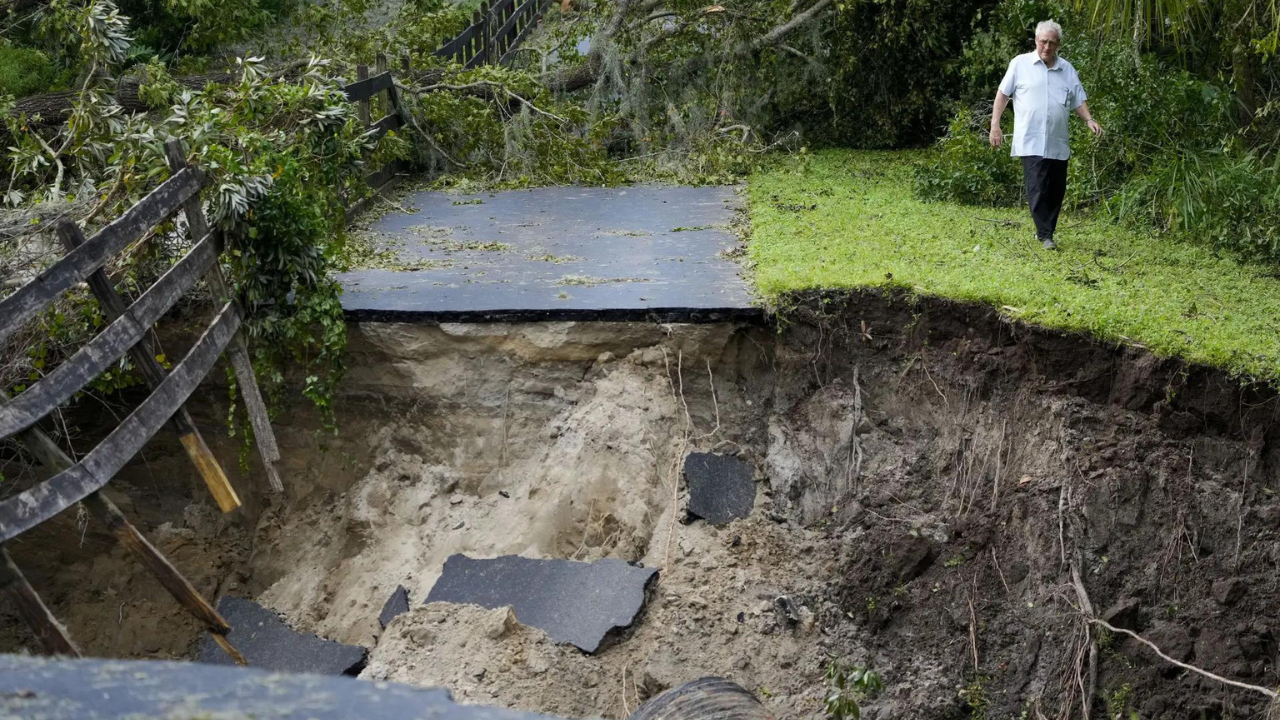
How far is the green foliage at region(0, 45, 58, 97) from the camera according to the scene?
11148 millimetres

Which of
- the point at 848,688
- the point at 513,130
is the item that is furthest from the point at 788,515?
the point at 513,130

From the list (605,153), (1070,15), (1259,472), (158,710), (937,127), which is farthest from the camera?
(937,127)

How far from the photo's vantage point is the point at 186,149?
652 centimetres

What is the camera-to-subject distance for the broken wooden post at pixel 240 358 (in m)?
6.14

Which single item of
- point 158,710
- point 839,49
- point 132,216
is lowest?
point 839,49

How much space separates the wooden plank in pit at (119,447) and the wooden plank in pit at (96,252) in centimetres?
63

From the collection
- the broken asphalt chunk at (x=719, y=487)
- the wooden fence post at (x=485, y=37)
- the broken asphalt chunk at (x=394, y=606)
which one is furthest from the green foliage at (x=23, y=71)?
the broken asphalt chunk at (x=719, y=487)

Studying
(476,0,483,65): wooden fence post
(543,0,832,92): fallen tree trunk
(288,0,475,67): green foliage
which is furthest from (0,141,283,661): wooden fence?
(476,0,483,65): wooden fence post

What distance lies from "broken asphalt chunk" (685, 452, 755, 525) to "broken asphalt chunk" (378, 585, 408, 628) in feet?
5.26

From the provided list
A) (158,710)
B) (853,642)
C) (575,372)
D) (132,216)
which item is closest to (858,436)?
(853,642)

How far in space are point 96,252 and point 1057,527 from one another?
4.69 m

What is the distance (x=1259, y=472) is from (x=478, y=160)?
807 centimetres

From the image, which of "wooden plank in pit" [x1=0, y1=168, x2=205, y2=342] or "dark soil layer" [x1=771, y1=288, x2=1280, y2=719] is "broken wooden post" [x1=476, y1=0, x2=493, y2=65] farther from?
"dark soil layer" [x1=771, y1=288, x2=1280, y2=719]

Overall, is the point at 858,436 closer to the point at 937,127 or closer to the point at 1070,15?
the point at 1070,15
